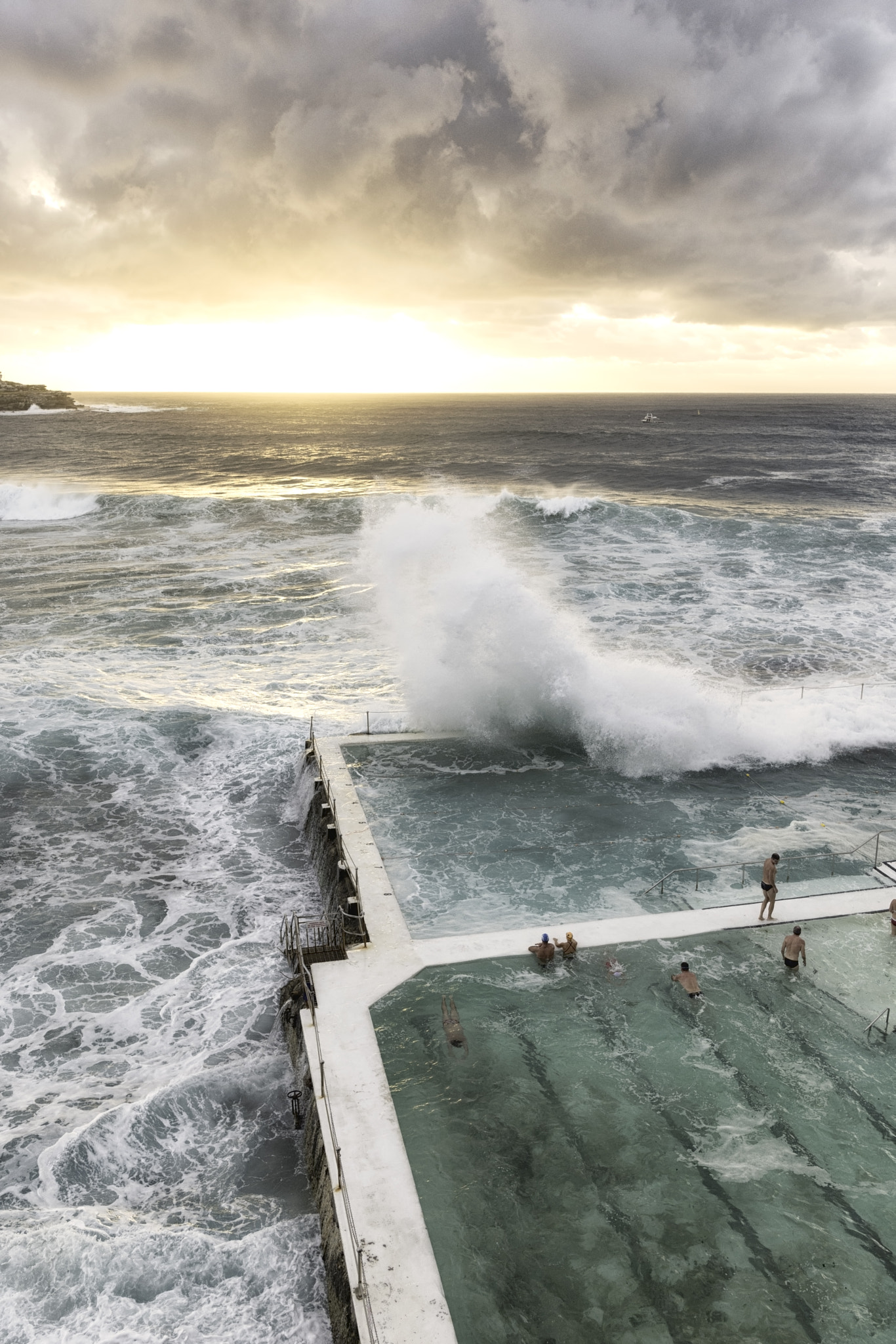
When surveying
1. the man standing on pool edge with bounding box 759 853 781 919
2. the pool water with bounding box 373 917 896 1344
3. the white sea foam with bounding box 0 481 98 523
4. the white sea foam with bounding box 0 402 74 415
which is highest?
the white sea foam with bounding box 0 402 74 415

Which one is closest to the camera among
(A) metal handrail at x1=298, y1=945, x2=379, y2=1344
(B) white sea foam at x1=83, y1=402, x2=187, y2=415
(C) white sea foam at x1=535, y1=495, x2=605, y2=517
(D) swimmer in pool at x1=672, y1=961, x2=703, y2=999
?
(A) metal handrail at x1=298, y1=945, x2=379, y2=1344

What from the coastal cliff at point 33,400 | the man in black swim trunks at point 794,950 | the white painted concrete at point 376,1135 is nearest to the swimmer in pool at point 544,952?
the white painted concrete at point 376,1135

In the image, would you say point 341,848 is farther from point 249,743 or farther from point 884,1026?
point 884,1026

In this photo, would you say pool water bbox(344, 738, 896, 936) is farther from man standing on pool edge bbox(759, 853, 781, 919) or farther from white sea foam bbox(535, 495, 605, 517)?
white sea foam bbox(535, 495, 605, 517)

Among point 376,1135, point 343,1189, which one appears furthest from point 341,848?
point 343,1189

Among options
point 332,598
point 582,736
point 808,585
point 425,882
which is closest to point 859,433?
point 808,585

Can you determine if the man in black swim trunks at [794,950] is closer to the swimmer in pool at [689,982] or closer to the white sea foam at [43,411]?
the swimmer in pool at [689,982]

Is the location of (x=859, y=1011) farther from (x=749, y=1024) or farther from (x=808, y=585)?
(x=808, y=585)

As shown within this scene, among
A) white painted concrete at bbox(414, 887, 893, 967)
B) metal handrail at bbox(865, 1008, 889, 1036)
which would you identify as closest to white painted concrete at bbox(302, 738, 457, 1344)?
white painted concrete at bbox(414, 887, 893, 967)
